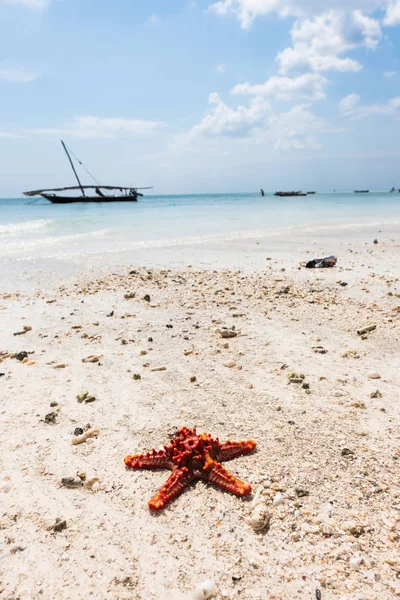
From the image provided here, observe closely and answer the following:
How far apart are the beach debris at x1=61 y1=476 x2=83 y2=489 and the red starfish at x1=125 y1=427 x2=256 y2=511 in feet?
1.41

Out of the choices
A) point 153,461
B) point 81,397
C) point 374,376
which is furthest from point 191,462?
point 374,376

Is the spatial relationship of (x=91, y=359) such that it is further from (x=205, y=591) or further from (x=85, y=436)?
(x=205, y=591)

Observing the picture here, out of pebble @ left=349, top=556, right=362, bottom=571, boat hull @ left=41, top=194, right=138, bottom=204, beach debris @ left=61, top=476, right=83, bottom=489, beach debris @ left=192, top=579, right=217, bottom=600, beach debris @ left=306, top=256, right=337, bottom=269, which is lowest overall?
beach debris @ left=192, top=579, right=217, bottom=600

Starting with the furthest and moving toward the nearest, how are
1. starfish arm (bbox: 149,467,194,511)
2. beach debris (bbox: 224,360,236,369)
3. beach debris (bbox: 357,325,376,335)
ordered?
beach debris (bbox: 357,325,376,335) < beach debris (bbox: 224,360,236,369) < starfish arm (bbox: 149,467,194,511)

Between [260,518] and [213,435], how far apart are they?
1.17m

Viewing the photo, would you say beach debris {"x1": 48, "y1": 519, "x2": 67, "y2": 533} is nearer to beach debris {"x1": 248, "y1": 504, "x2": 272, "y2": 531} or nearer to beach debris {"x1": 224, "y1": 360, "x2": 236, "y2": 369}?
beach debris {"x1": 248, "y1": 504, "x2": 272, "y2": 531}

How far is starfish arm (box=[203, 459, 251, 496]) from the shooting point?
10.5 ft

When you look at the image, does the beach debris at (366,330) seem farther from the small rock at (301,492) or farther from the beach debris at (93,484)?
the beach debris at (93,484)

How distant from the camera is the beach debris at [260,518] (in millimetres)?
2939

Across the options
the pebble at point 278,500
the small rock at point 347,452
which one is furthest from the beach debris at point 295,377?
the pebble at point 278,500

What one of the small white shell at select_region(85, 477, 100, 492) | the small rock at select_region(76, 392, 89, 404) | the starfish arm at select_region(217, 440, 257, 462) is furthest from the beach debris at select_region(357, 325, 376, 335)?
the small white shell at select_region(85, 477, 100, 492)

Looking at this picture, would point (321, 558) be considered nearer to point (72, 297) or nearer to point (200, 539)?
point (200, 539)

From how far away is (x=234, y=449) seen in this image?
364 cm

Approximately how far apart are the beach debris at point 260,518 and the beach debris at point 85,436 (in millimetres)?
1851
